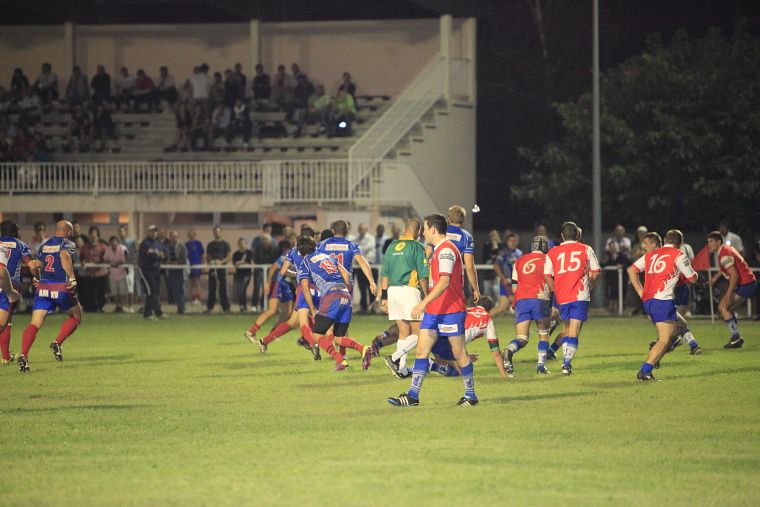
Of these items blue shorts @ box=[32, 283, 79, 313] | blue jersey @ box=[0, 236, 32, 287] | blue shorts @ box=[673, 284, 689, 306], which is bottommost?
blue shorts @ box=[673, 284, 689, 306]

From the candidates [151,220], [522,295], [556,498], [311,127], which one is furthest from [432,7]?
[556,498]

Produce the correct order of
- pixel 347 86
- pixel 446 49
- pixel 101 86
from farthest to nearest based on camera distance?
pixel 446 49, pixel 101 86, pixel 347 86

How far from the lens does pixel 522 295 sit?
58.3 ft

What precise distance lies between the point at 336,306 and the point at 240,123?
22640mm

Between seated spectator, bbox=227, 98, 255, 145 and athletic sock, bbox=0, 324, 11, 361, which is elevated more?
seated spectator, bbox=227, 98, 255, 145

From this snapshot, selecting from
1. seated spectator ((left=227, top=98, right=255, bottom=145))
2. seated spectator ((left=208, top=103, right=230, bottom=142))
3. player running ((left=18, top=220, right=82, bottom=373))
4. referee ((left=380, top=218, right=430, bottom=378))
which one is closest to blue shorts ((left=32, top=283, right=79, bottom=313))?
player running ((left=18, top=220, right=82, bottom=373))

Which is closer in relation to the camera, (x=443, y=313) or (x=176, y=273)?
(x=443, y=313)

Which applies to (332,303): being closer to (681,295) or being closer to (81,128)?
(681,295)

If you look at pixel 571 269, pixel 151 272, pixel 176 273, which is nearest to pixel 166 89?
pixel 176 273

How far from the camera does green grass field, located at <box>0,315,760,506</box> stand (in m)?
9.20

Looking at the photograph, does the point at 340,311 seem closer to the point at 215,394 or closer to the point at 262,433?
the point at 215,394

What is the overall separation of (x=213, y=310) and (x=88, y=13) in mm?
15469

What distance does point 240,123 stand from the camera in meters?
39.4

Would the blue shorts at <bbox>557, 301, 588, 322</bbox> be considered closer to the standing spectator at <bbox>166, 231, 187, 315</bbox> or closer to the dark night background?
the standing spectator at <bbox>166, 231, 187, 315</bbox>
